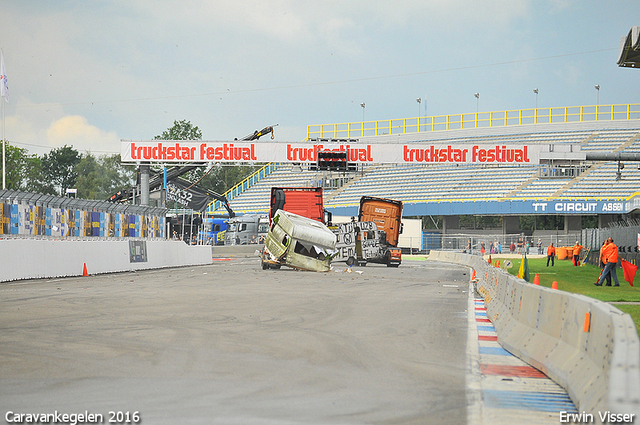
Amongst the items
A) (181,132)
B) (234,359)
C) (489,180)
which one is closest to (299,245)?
(234,359)

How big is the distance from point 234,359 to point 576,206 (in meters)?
55.6

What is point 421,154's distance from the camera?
44.1 m

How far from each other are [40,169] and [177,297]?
105198 mm

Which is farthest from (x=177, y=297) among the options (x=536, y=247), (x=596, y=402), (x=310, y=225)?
(x=536, y=247)

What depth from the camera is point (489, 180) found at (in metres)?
66.7

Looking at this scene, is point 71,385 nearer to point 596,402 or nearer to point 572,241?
point 596,402

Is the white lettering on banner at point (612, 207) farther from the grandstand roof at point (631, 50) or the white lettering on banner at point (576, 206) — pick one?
the grandstand roof at point (631, 50)

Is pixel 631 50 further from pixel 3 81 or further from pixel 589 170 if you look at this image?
pixel 589 170

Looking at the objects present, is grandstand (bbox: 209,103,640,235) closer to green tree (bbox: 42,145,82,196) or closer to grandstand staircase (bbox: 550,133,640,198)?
grandstand staircase (bbox: 550,133,640,198)

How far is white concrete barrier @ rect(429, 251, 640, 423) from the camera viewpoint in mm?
4148

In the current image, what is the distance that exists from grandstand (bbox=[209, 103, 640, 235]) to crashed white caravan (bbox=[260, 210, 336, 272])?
1222 inches

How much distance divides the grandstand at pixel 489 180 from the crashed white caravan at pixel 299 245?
1222 inches

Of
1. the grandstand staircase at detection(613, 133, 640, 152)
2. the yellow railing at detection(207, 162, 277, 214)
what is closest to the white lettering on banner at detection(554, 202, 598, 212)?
the grandstand staircase at detection(613, 133, 640, 152)

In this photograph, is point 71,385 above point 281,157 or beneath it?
beneath
